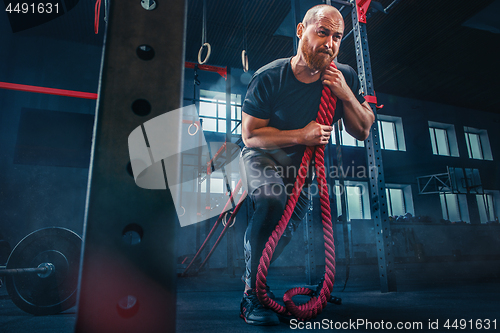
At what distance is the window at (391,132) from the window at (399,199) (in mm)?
1306

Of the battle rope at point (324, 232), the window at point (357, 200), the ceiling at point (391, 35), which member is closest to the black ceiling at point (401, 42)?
the ceiling at point (391, 35)

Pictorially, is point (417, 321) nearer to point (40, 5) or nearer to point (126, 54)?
point (126, 54)

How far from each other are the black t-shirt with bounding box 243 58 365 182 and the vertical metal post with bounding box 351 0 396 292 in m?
1.12

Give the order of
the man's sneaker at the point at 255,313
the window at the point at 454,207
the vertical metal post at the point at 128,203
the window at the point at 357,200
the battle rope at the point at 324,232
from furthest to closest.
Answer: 1. the window at the point at 454,207
2. the window at the point at 357,200
3. the man's sneaker at the point at 255,313
4. the battle rope at the point at 324,232
5. the vertical metal post at the point at 128,203

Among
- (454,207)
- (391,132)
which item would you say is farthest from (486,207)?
(391,132)

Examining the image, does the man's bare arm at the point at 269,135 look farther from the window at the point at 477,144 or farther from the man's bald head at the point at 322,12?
the window at the point at 477,144

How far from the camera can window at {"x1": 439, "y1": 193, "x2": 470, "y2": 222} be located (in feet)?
30.3

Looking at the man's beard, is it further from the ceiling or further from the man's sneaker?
the ceiling

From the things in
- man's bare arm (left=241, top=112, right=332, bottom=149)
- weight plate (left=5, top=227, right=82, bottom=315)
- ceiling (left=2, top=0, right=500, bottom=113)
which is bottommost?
weight plate (left=5, top=227, right=82, bottom=315)

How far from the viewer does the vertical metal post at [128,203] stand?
355 mm

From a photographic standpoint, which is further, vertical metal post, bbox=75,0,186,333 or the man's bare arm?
the man's bare arm

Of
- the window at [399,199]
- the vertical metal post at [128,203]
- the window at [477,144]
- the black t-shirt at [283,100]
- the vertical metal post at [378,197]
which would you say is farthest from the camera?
the window at [477,144]

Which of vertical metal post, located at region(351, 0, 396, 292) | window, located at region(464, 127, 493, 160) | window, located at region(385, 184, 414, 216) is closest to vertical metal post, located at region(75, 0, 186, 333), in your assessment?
vertical metal post, located at region(351, 0, 396, 292)

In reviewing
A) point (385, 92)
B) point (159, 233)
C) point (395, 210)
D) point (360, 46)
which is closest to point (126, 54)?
point (159, 233)
